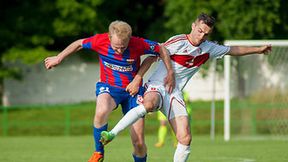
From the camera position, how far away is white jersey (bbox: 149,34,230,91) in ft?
35.2

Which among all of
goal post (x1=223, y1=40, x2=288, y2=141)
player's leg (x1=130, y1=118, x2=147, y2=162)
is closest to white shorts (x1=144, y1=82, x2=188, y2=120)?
player's leg (x1=130, y1=118, x2=147, y2=162)

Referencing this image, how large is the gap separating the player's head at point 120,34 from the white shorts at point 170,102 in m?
A: 0.63

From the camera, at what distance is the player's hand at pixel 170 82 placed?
10555 millimetres

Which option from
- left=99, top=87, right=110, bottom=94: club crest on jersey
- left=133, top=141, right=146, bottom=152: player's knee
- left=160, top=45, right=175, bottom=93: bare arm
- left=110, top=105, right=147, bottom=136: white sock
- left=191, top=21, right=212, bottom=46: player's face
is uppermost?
left=191, top=21, right=212, bottom=46: player's face

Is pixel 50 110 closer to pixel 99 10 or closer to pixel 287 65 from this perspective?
pixel 99 10

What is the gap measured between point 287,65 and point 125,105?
1432 centimetres

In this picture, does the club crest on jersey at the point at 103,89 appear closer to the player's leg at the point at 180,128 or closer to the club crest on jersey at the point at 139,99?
Answer: the club crest on jersey at the point at 139,99

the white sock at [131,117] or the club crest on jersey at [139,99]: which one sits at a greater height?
the club crest on jersey at [139,99]

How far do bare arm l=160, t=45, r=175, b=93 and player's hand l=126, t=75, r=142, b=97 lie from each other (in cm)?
33

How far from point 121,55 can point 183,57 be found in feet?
2.50

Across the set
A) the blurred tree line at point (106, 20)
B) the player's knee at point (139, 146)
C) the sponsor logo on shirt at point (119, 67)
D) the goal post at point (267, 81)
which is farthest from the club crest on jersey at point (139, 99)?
the blurred tree line at point (106, 20)

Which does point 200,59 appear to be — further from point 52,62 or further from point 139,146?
point 52,62

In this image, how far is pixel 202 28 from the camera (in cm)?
1050

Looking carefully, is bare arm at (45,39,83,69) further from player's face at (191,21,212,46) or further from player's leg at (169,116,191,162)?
player's leg at (169,116,191,162)
